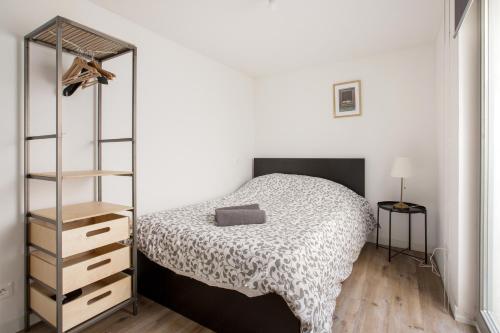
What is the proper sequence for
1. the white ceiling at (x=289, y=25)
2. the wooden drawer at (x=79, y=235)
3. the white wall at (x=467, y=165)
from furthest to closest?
the white ceiling at (x=289, y=25), the white wall at (x=467, y=165), the wooden drawer at (x=79, y=235)

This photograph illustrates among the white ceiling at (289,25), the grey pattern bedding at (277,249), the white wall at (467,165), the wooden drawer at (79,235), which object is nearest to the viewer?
the grey pattern bedding at (277,249)

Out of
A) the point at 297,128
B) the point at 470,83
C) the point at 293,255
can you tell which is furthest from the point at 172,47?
the point at 470,83

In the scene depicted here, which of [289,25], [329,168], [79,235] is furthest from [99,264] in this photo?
[329,168]

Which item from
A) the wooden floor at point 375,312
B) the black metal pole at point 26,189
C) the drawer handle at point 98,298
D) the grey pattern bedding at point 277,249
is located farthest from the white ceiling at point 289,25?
the wooden floor at point 375,312

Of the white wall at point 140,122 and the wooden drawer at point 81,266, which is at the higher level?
the white wall at point 140,122

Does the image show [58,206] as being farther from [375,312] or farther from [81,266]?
[375,312]

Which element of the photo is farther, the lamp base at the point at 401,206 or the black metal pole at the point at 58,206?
the lamp base at the point at 401,206

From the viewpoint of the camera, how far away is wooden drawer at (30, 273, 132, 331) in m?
1.50

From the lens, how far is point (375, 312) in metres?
1.86

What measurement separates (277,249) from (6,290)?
1707mm

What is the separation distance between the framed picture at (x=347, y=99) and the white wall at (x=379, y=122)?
58 mm

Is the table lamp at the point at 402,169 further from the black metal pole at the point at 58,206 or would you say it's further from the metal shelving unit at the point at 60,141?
the black metal pole at the point at 58,206

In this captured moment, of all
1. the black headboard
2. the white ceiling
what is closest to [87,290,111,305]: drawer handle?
the white ceiling

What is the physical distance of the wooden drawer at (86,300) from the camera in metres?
1.50
